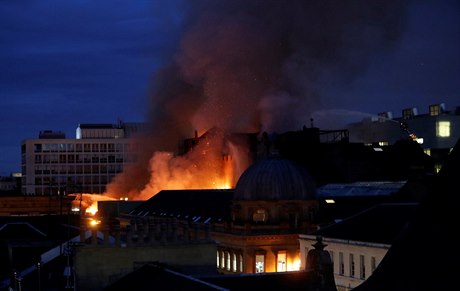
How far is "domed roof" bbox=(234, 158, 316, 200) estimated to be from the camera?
110938 millimetres

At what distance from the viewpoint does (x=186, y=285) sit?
38.9m

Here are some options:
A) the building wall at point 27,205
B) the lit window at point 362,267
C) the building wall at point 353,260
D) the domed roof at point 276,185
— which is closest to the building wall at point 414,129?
the domed roof at point 276,185

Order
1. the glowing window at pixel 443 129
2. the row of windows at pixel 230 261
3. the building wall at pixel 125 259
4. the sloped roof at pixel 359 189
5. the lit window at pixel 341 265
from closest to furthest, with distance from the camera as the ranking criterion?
1. the building wall at pixel 125 259
2. the lit window at pixel 341 265
3. the row of windows at pixel 230 261
4. the sloped roof at pixel 359 189
5. the glowing window at pixel 443 129

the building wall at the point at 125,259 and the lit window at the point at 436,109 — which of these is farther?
the lit window at the point at 436,109

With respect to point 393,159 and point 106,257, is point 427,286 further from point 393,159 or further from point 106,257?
point 393,159

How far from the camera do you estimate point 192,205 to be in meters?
127

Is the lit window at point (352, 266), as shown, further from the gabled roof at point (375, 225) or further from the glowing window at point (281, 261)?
the glowing window at point (281, 261)

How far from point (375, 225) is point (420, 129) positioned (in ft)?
298

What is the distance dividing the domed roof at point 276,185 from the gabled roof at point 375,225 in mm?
22598

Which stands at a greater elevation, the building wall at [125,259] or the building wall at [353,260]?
the building wall at [125,259]

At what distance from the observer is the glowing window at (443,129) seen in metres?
162

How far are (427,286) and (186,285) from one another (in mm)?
24044

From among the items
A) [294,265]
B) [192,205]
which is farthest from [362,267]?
[192,205]

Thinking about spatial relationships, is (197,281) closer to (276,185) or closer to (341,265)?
(341,265)
